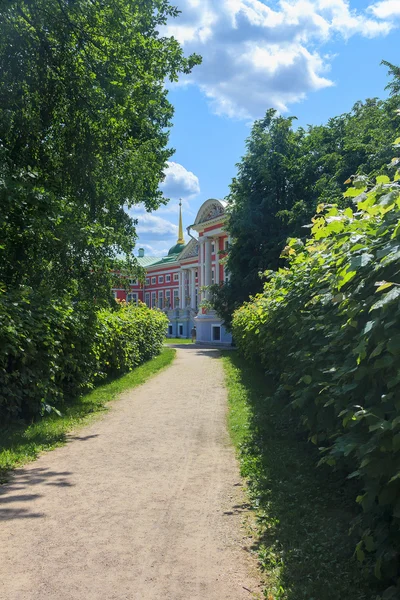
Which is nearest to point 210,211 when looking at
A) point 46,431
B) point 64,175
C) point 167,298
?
point 167,298

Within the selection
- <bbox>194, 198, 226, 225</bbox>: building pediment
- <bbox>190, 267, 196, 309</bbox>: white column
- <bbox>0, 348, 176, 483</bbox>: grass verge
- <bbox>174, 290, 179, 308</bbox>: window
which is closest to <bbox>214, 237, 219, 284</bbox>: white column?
<bbox>194, 198, 226, 225</bbox>: building pediment

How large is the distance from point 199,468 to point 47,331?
3523 millimetres

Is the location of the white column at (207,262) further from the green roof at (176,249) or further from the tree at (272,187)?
the green roof at (176,249)

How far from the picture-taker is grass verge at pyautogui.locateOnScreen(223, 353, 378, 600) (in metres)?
3.25

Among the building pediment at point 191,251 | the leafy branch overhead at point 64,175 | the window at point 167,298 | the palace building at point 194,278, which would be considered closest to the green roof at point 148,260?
the palace building at point 194,278

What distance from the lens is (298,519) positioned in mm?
4379

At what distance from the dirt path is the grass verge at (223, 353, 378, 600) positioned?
194 millimetres

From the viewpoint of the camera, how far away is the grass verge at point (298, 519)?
325 centimetres

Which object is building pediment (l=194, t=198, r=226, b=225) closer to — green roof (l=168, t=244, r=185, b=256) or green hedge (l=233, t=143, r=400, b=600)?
green roof (l=168, t=244, r=185, b=256)

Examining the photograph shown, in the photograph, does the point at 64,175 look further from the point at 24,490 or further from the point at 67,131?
the point at 24,490

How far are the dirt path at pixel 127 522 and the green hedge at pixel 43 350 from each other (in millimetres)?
1078

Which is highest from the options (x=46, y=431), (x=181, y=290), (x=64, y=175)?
(x=181, y=290)

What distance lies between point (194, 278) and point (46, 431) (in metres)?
67.5

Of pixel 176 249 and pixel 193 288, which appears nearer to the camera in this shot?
pixel 193 288
